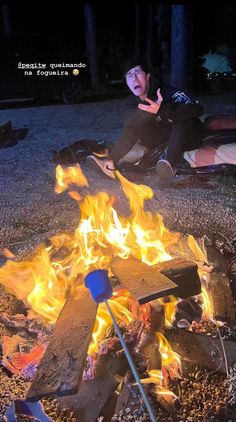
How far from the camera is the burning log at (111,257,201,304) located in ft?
9.00

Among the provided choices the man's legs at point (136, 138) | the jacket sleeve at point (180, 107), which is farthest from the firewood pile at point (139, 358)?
the man's legs at point (136, 138)

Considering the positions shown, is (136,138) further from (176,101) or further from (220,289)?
(220,289)

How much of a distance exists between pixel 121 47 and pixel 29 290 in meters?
18.7

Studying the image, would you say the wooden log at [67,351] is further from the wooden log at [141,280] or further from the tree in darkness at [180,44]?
the tree in darkness at [180,44]

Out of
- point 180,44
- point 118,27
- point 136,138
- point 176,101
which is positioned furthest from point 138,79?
point 118,27

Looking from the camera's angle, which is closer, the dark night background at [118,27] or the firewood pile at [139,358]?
the firewood pile at [139,358]

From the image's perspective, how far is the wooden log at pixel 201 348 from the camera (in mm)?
2523

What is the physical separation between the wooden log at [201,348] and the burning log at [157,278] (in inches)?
11.1

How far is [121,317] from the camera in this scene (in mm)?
2842

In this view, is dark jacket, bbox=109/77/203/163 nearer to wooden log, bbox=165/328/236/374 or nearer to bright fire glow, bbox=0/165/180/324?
bright fire glow, bbox=0/165/180/324

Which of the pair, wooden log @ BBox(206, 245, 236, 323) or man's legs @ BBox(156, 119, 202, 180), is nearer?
wooden log @ BBox(206, 245, 236, 323)

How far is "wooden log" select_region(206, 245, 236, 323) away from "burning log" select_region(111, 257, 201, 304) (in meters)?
0.15

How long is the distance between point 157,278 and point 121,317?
1.21 ft

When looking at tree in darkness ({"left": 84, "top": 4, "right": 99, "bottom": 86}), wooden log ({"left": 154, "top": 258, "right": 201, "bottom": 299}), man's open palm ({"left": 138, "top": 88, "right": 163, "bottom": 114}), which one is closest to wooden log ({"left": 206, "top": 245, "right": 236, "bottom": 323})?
wooden log ({"left": 154, "top": 258, "right": 201, "bottom": 299})
